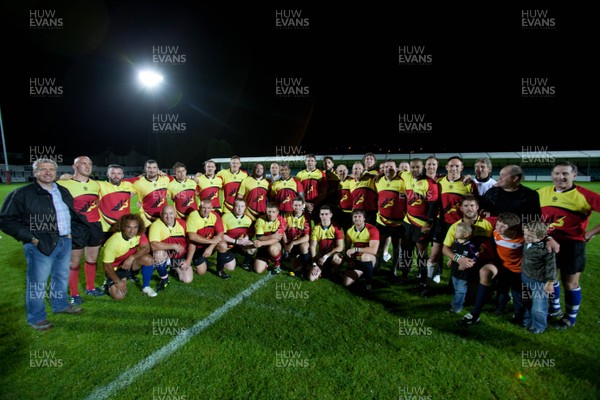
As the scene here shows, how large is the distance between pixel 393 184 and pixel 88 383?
5.14 metres

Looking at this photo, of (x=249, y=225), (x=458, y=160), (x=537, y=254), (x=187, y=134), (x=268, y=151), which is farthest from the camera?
(x=268, y=151)

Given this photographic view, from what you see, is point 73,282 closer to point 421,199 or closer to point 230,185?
point 230,185

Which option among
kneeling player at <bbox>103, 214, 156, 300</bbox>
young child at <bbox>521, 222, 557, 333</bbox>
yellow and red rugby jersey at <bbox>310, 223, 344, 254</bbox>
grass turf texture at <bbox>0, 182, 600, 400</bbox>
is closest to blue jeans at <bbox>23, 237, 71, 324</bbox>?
grass turf texture at <bbox>0, 182, 600, 400</bbox>

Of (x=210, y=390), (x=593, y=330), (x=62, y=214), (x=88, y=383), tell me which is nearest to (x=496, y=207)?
(x=593, y=330)

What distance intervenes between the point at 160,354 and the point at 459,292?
393 centimetres

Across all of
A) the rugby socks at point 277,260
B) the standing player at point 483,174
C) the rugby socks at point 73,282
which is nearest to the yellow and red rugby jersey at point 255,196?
the rugby socks at point 277,260

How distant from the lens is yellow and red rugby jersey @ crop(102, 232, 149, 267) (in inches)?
183

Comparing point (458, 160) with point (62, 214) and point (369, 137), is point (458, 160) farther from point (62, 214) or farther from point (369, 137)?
point (369, 137)

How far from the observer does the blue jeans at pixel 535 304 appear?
3529 millimetres

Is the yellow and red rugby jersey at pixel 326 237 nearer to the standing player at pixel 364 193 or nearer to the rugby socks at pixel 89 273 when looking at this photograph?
the standing player at pixel 364 193

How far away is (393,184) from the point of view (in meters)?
5.55

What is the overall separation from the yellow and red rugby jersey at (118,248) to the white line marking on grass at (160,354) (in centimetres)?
195

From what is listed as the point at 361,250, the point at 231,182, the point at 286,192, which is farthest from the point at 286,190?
the point at 361,250

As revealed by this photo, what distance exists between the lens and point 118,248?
4.76m
